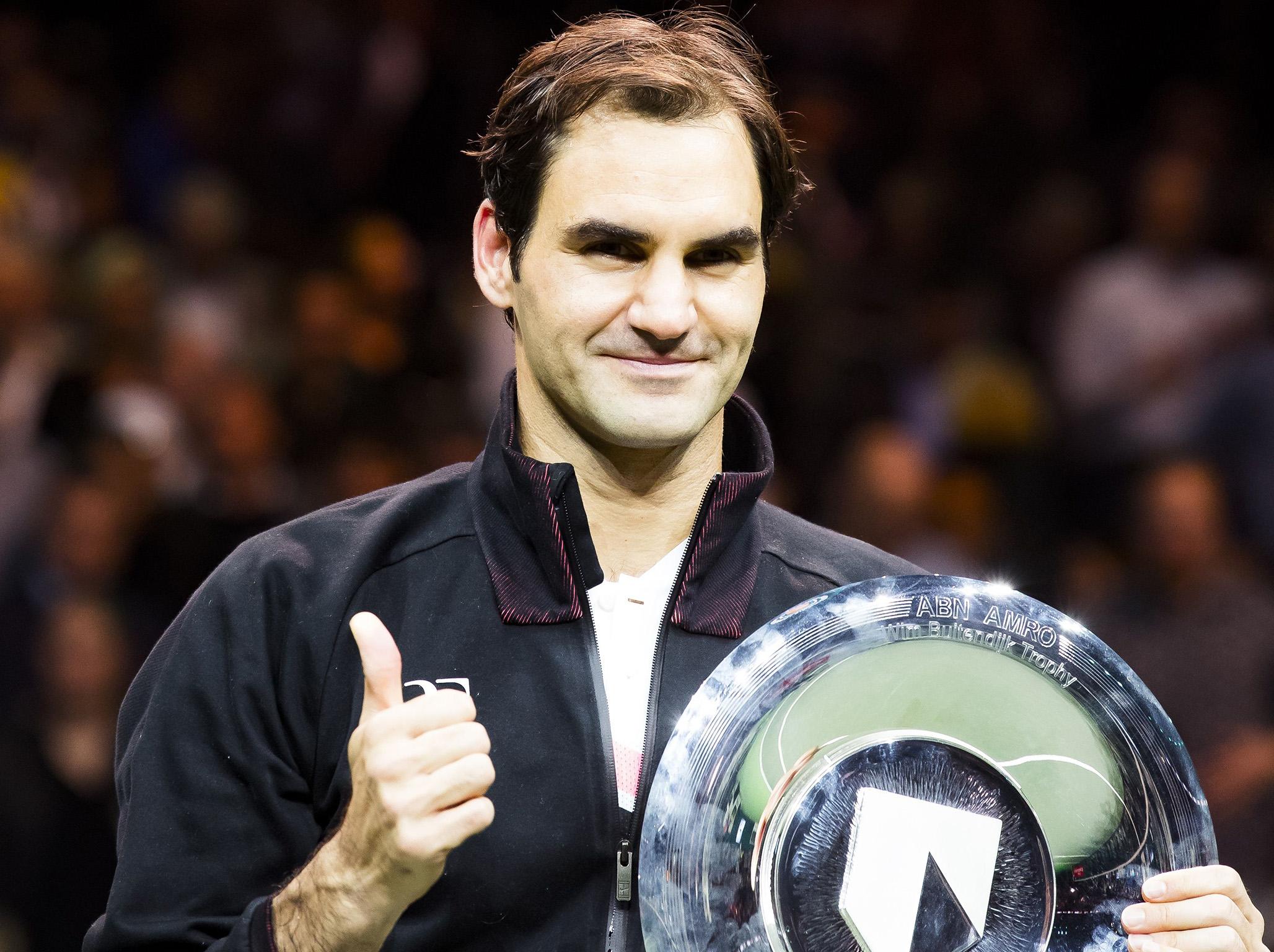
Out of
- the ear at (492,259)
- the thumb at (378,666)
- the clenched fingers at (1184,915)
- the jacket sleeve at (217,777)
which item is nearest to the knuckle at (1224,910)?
the clenched fingers at (1184,915)

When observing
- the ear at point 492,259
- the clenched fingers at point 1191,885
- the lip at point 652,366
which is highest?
the ear at point 492,259

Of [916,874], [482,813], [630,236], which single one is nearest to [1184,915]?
[916,874]

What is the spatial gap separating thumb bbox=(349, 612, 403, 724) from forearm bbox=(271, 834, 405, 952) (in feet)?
0.47

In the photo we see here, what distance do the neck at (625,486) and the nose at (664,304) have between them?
17 cm

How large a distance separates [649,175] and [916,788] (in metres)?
0.70

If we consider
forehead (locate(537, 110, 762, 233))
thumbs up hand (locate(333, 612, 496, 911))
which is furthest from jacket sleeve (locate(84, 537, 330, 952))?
forehead (locate(537, 110, 762, 233))

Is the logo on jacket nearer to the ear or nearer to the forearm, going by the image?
the forearm

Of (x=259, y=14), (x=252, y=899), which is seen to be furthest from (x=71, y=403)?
(x=252, y=899)

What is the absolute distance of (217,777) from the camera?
1676mm

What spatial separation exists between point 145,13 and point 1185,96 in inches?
159

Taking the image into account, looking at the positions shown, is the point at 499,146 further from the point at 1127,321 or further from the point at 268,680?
the point at 1127,321

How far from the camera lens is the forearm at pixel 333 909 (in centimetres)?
151

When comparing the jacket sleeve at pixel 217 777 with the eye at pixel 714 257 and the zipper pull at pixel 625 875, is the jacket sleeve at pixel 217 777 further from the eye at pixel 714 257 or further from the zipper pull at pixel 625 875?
the eye at pixel 714 257

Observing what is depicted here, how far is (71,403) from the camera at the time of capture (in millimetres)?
4742
